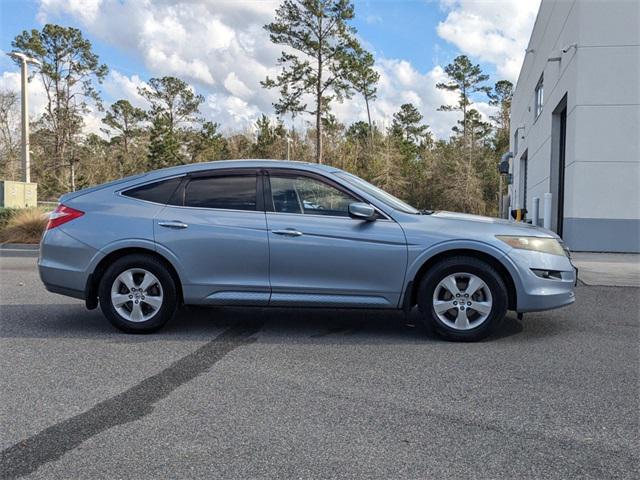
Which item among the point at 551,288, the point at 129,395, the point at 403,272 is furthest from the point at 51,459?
the point at 551,288

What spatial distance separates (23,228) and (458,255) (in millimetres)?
15051

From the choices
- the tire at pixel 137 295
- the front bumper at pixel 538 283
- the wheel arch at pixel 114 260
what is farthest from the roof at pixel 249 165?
the front bumper at pixel 538 283

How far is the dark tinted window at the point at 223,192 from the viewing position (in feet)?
18.3

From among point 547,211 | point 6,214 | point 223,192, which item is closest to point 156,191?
point 223,192

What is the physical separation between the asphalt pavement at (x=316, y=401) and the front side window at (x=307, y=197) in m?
1.24

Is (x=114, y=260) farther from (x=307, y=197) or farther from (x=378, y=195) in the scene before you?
(x=378, y=195)

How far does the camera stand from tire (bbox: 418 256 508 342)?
520 centimetres

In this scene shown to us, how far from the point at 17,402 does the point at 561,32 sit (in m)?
18.4

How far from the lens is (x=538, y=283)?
17.2 feet

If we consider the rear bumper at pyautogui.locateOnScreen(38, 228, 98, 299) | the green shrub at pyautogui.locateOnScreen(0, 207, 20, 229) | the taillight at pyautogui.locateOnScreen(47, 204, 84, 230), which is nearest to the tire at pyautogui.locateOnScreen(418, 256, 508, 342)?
the rear bumper at pyautogui.locateOnScreen(38, 228, 98, 299)

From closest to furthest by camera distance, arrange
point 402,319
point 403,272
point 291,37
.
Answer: point 403,272 < point 402,319 < point 291,37

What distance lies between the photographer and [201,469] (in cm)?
283

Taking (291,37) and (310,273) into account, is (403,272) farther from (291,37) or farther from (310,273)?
(291,37)

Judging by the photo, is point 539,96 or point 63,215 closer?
point 63,215
